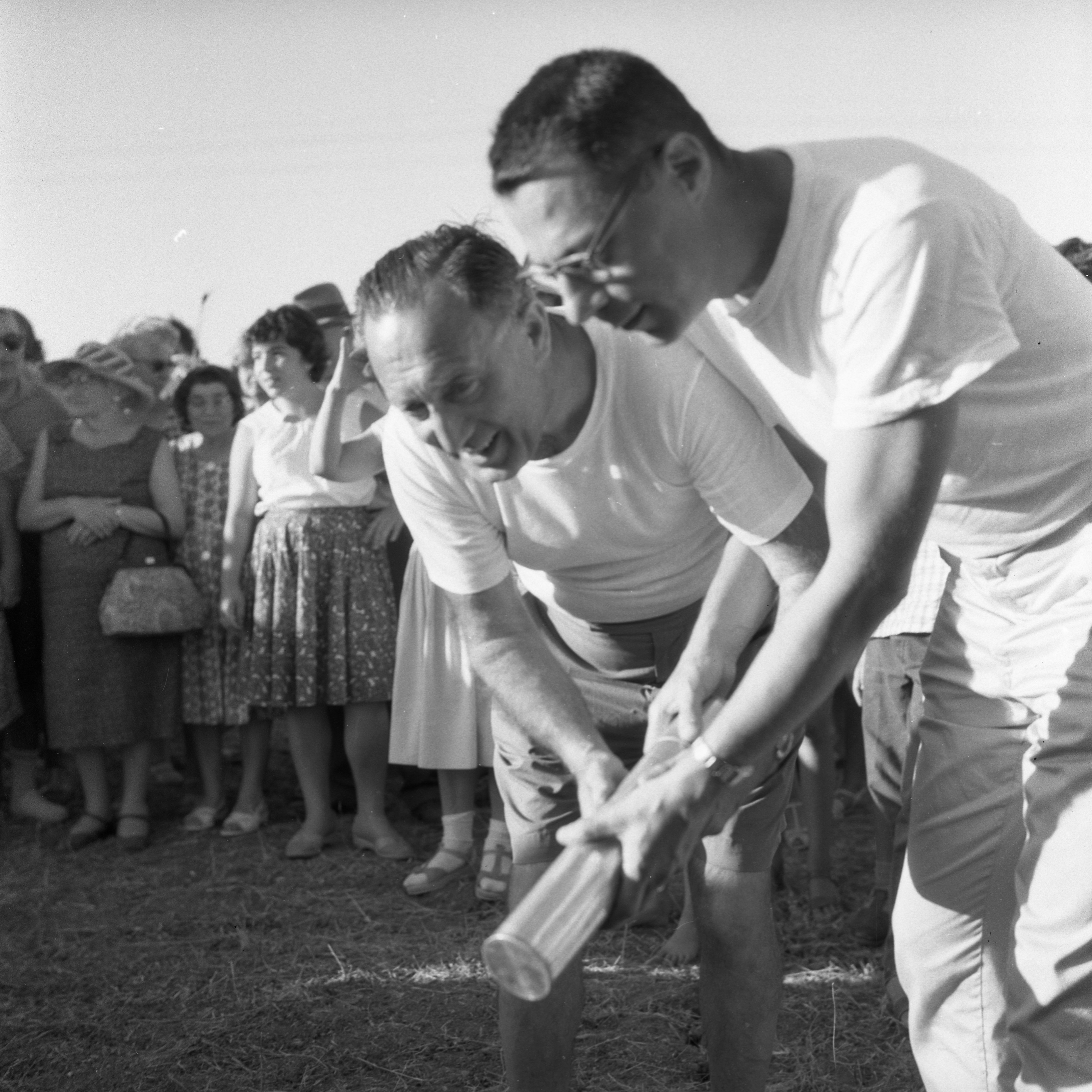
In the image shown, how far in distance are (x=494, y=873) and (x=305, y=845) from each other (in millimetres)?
836

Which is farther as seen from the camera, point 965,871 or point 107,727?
point 107,727

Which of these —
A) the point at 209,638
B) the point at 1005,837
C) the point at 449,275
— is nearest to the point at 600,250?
the point at 449,275

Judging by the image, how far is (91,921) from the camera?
4.31 meters

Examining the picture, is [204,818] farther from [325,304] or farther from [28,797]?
[325,304]

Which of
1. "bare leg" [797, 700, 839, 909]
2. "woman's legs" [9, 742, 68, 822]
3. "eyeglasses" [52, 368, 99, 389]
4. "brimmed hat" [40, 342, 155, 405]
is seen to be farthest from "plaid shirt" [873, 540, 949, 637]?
"woman's legs" [9, 742, 68, 822]

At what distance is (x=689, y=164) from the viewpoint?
1.73 meters

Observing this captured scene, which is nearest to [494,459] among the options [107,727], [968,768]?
[968,768]

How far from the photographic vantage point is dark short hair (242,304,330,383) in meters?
4.96

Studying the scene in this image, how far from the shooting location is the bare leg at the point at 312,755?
5.05m

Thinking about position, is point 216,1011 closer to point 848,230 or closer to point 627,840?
point 627,840

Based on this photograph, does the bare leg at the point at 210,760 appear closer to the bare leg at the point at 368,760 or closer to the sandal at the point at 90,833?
the sandal at the point at 90,833

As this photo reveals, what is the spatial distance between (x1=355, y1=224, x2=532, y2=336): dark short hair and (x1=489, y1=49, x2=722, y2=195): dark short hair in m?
0.41

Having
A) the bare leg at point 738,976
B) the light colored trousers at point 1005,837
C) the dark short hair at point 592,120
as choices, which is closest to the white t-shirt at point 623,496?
the light colored trousers at point 1005,837

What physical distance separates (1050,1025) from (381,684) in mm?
3250
